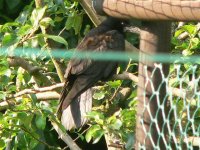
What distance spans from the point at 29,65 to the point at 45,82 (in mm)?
238

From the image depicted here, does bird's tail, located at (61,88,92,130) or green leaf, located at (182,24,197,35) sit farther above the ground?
green leaf, located at (182,24,197,35)

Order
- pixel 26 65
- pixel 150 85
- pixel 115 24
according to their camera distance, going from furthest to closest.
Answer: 1. pixel 115 24
2. pixel 26 65
3. pixel 150 85

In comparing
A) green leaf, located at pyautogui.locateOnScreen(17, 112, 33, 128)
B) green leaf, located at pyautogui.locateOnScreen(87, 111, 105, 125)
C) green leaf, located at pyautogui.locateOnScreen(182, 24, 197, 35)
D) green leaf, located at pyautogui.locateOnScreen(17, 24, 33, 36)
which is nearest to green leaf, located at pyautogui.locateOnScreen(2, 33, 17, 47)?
green leaf, located at pyautogui.locateOnScreen(17, 24, 33, 36)

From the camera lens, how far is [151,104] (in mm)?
2193

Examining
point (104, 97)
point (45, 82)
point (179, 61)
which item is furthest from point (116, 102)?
point (179, 61)

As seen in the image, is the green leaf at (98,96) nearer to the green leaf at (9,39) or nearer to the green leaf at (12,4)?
the green leaf at (9,39)

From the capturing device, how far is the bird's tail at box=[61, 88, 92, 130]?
12.3ft

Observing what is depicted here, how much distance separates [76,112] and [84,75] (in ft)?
0.79

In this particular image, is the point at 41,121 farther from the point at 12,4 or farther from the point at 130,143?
the point at 12,4

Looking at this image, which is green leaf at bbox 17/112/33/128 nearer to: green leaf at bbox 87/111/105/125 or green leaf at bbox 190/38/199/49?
green leaf at bbox 87/111/105/125

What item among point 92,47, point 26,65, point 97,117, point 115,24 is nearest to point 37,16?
point 26,65

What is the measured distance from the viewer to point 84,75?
3932 mm

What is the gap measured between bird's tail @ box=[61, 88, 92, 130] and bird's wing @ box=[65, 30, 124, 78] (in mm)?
154

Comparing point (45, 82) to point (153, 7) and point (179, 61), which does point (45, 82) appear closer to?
point (179, 61)
